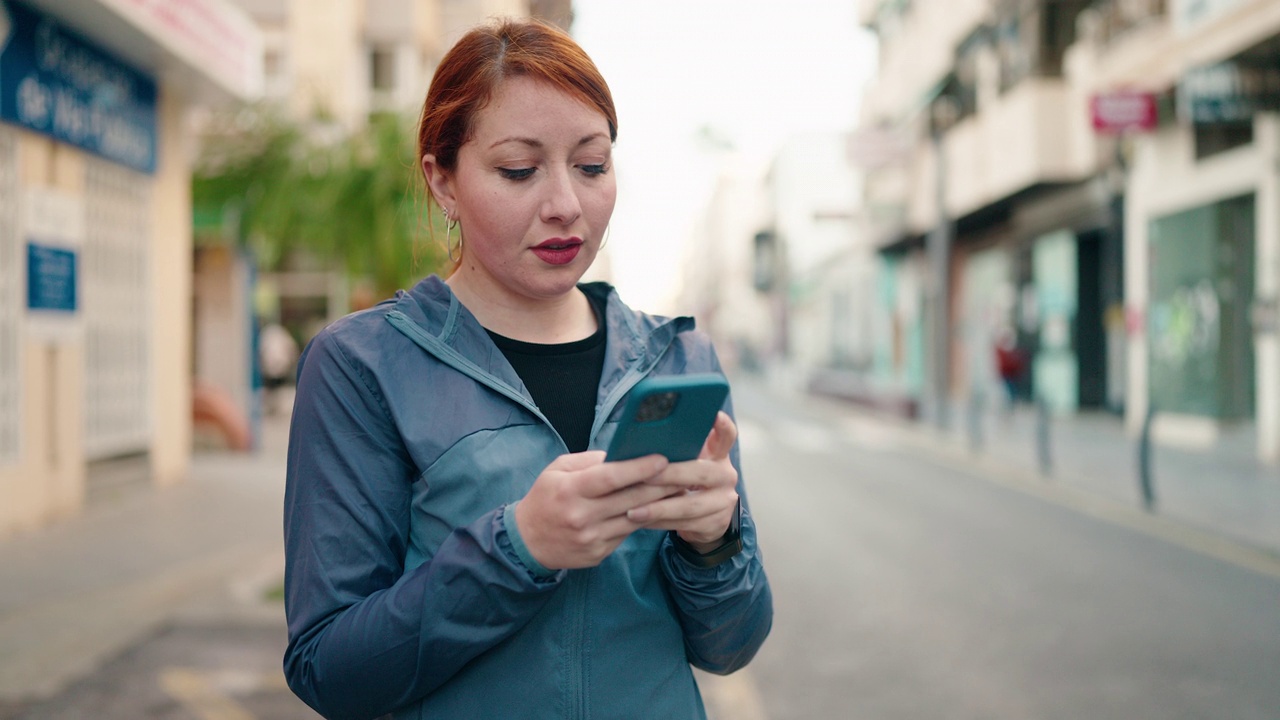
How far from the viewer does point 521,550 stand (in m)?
1.37

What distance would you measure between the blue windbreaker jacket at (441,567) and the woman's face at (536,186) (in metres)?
0.12

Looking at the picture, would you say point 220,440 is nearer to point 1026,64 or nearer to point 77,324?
point 77,324

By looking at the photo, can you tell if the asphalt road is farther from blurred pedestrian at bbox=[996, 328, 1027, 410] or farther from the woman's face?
blurred pedestrian at bbox=[996, 328, 1027, 410]

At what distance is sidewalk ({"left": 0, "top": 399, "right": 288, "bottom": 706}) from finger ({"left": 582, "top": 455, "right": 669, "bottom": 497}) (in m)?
4.56

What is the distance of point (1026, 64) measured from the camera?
21.8m

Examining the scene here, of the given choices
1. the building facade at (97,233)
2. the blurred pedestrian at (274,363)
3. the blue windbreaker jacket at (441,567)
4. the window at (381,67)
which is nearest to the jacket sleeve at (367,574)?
the blue windbreaker jacket at (441,567)

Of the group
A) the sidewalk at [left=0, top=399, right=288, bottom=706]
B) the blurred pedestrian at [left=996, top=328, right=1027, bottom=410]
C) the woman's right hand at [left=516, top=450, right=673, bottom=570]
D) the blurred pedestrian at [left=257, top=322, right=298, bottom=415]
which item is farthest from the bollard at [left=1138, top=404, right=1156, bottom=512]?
the blurred pedestrian at [left=257, top=322, right=298, bottom=415]

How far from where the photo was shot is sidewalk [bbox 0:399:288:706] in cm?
548

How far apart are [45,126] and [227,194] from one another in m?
4.43

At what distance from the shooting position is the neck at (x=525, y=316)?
1.68m

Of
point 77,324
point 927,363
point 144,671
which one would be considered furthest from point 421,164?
point 927,363

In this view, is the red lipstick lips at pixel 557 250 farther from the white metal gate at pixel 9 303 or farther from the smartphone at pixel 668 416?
the white metal gate at pixel 9 303

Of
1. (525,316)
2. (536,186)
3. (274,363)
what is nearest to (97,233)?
(525,316)

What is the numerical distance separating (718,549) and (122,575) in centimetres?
692
